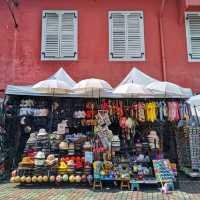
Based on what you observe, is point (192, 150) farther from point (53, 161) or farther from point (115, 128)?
point (53, 161)

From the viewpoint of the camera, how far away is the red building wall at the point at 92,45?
11.0 m

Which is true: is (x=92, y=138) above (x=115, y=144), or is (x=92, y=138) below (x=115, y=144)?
above

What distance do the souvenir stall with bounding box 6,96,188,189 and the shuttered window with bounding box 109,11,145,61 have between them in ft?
7.71

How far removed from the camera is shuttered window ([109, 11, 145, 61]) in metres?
11.2

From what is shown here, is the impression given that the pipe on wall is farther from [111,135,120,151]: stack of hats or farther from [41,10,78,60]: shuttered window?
[111,135,120,151]: stack of hats

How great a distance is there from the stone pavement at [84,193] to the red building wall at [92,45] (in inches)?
168

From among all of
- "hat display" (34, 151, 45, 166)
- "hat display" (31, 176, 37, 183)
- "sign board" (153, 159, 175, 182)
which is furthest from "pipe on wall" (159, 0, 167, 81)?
"hat display" (31, 176, 37, 183)

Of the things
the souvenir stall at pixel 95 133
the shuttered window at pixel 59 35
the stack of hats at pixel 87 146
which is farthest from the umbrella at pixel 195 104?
the shuttered window at pixel 59 35

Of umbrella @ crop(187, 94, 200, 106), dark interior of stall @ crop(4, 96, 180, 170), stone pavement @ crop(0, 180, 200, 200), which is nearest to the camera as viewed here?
stone pavement @ crop(0, 180, 200, 200)

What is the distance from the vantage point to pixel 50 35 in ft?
37.4

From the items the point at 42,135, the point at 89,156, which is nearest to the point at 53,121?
the point at 42,135

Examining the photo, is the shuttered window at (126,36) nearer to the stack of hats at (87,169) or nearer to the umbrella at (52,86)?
the umbrella at (52,86)

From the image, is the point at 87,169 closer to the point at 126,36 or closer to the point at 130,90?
the point at 130,90

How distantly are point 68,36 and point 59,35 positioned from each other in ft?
1.10
